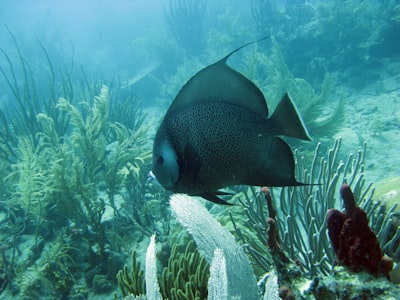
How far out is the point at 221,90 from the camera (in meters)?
1.52

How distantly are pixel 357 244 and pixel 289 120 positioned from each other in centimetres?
67

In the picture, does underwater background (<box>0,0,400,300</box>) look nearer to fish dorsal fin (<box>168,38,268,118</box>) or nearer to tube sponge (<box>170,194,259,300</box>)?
tube sponge (<box>170,194,259,300</box>)

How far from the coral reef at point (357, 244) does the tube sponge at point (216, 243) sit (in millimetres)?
482

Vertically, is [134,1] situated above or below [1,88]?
above

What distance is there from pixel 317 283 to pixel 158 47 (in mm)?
15479

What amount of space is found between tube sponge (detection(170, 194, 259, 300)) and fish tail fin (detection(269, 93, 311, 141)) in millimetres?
712

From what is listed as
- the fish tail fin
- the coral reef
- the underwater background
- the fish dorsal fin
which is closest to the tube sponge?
the underwater background

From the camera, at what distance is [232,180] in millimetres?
1491

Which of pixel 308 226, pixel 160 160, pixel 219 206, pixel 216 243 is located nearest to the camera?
pixel 160 160

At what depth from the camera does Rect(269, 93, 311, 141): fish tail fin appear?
1315mm

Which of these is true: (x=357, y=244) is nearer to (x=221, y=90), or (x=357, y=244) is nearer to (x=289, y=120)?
(x=289, y=120)

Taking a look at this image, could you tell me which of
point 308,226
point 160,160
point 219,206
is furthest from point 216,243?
point 219,206

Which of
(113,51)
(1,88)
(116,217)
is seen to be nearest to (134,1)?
(113,51)

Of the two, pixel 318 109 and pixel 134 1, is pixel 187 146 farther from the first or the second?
pixel 134 1
